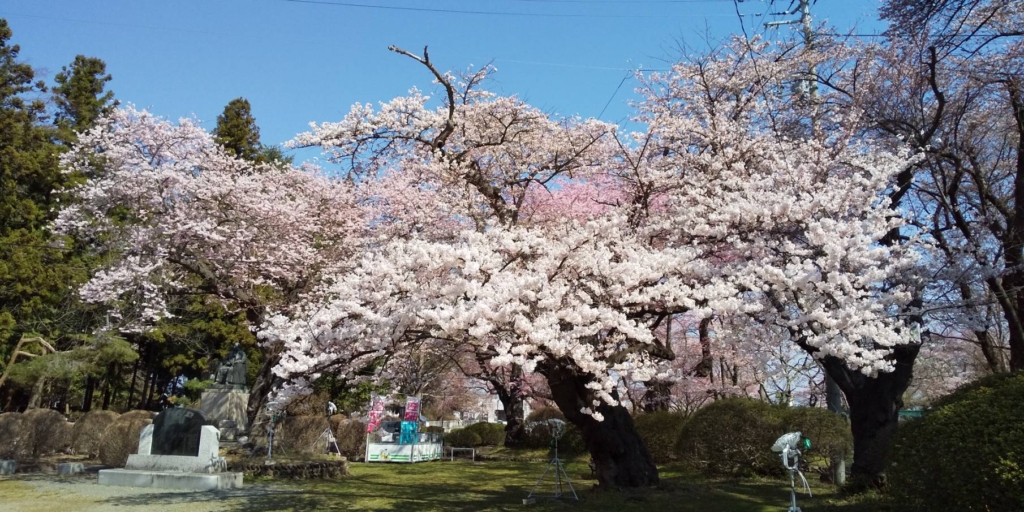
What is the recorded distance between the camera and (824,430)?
38.1ft

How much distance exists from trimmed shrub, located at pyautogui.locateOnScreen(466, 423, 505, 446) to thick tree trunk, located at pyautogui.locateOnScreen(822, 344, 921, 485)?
18.5 metres

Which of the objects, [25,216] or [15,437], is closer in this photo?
[15,437]

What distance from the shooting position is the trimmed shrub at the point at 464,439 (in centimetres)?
2628

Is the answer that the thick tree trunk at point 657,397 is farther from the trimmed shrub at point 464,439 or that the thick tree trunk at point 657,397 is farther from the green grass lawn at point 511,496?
the trimmed shrub at point 464,439

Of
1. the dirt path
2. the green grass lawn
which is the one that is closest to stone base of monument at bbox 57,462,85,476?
the dirt path

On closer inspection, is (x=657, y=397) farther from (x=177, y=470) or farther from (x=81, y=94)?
(x=81, y=94)

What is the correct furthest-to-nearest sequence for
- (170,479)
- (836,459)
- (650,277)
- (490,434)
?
(490,434)
(836,459)
(170,479)
(650,277)

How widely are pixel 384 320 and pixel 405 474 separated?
8.88 metres

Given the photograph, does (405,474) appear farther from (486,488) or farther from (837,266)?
(837,266)

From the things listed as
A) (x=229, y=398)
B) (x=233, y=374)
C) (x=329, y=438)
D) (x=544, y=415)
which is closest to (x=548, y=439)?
(x=544, y=415)

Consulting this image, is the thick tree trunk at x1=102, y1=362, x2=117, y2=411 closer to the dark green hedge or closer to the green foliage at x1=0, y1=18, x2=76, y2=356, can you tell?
the green foliage at x1=0, y1=18, x2=76, y2=356

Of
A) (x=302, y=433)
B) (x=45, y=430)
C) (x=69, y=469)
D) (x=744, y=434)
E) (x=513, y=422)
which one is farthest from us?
(x=513, y=422)

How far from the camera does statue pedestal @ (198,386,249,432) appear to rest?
Result: 747 inches

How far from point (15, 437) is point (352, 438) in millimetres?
8746
